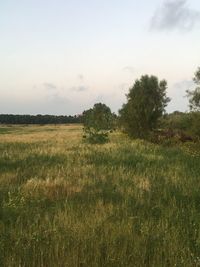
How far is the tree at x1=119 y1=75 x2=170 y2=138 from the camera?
3769cm

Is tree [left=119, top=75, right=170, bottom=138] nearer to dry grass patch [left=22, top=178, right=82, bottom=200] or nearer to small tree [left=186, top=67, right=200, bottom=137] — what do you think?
small tree [left=186, top=67, right=200, bottom=137]

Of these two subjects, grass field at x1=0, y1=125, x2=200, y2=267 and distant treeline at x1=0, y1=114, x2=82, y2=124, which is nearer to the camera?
grass field at x1=0, y1=125, x2=200, y2=267

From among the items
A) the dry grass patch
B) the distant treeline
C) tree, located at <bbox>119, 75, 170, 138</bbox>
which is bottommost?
the distant treeline

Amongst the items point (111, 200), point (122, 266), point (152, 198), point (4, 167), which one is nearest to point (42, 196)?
point (111, 200)

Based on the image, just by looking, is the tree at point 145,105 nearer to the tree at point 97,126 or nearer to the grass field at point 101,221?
the tree at point 97,126

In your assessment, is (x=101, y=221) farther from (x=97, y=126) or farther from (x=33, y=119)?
(x=33, y=119)

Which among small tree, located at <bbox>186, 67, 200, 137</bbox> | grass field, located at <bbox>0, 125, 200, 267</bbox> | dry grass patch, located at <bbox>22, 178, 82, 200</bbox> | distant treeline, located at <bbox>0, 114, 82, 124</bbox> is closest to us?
grass field, located at <bbox>0, 125, 200, 267</bbox>

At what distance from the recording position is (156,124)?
38.7 m

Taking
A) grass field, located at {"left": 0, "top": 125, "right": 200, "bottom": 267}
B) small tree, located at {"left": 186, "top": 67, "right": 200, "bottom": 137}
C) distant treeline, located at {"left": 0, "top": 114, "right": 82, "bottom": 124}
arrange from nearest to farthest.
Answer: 1. grass field, located at {"left": 0, "top": 125, "right": 200, "bottom": 267}
2. small tree, located at {"left": 186, "top": 67, "right": 200, "bottom": 137}
3. distant treeline, located at {"left": 0, "top": 114, "right": 82, "bottom": 124}

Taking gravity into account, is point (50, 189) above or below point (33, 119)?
above

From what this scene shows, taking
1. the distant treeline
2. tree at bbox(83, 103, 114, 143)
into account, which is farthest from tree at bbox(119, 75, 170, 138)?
the distant treeline

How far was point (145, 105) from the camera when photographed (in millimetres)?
37688

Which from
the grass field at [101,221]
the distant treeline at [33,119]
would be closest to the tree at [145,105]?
the grass field at [101,221]

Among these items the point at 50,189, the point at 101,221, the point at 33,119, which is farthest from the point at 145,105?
the point at 33,119
